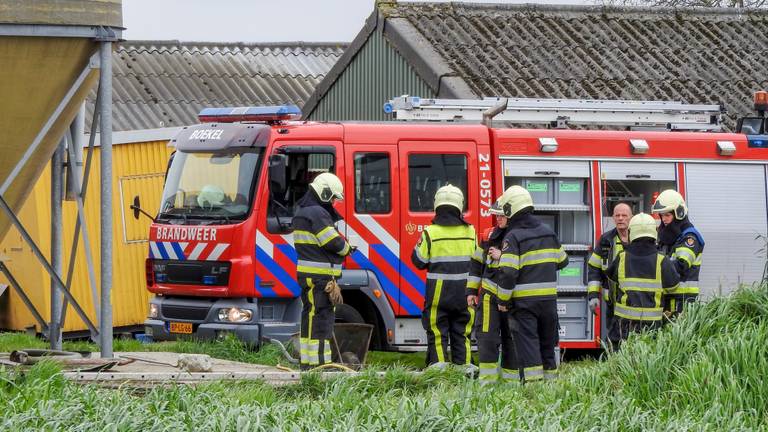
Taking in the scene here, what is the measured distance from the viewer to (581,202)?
1357 cm

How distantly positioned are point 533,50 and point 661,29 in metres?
2.92

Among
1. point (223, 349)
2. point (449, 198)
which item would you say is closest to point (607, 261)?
point (449, 198)

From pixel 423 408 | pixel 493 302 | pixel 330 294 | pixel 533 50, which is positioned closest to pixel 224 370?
pixel 330 294

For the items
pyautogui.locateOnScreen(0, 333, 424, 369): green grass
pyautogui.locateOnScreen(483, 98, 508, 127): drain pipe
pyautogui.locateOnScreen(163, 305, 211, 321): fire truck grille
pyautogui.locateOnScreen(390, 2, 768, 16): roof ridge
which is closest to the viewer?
pyautogui.locateOnScreen(0, 333, 424, 369): green grass

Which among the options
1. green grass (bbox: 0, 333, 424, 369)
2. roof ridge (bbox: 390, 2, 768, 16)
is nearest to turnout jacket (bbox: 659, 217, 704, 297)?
green grass (bbox: 0, 333, 424, 369)

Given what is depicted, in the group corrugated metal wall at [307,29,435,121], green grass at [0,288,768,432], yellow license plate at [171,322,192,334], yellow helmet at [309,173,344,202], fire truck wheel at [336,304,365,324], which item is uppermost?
corrugated metal wall at [307,29,435,121]

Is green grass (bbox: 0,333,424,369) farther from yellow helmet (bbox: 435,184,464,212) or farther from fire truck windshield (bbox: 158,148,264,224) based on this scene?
yellow helmet (bbox: 435,184,464,212)

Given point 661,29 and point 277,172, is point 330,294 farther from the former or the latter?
point 661,29

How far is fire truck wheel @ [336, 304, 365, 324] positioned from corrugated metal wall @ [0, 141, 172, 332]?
3746 mm

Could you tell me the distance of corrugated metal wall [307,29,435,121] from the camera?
60.8 ft

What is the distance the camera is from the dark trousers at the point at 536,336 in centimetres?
1021

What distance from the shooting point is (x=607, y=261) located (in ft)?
39.3

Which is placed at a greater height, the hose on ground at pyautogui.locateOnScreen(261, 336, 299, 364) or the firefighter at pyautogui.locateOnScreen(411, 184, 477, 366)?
the firefighter at pyautogui.locateOnScreen(411, 184, 477, 366)

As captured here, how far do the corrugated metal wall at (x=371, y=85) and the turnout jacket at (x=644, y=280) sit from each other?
23.2ft
